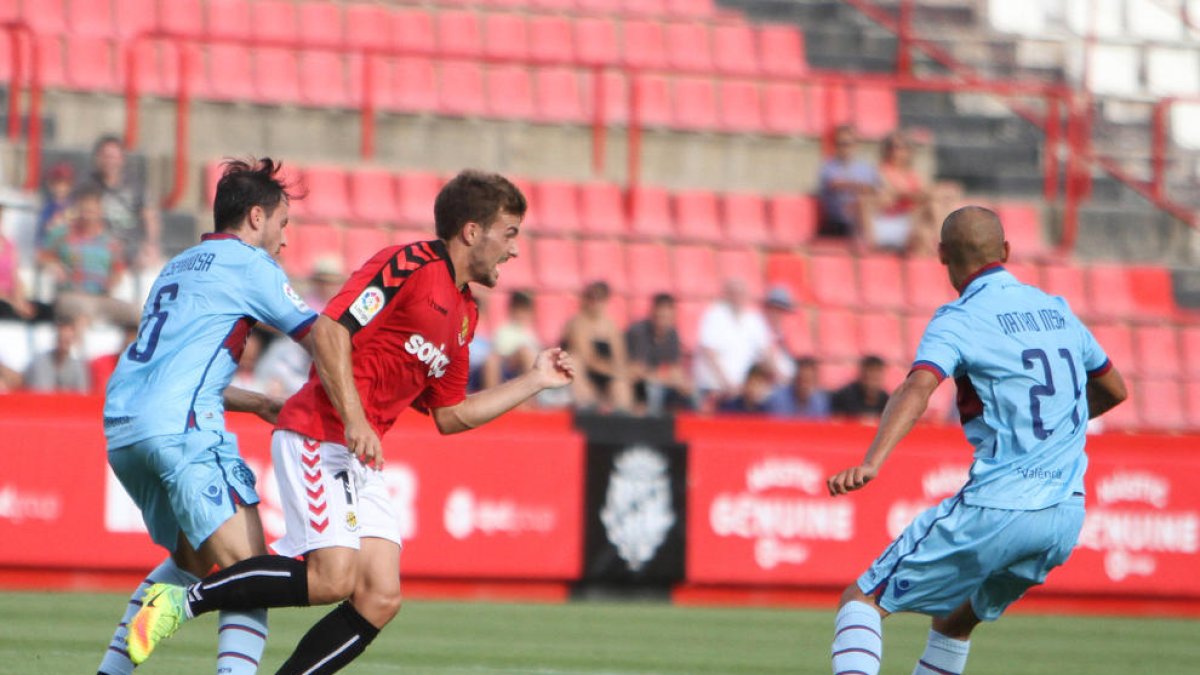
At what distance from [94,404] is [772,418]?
4825 millimetres

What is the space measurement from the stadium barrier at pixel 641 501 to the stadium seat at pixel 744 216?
500cm

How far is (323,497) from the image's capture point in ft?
21.4

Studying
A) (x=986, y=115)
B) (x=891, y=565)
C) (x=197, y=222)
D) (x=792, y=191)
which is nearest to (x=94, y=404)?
(x=197, y=222)

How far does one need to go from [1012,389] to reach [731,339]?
865cm

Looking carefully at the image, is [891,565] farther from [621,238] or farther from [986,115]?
[986,115]

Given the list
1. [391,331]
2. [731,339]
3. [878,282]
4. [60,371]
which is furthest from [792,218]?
[391,331]

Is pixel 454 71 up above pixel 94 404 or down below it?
above

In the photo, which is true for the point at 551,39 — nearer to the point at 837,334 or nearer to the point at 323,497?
the point at 837,334

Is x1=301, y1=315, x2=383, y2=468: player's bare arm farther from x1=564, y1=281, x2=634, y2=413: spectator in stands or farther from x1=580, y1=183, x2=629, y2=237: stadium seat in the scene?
x1=580, y1=183, x2=629, y2=237: stadium seat

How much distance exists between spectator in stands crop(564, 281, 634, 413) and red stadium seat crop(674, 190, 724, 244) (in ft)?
12.1

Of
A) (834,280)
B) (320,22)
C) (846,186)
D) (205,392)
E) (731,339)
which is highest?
A: (320,22)

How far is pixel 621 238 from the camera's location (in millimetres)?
17438

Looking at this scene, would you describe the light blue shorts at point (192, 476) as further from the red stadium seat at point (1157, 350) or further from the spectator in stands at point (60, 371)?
the red stadium seat at point (1157, 350)

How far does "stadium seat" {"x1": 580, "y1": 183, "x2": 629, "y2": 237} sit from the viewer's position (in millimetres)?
18000
